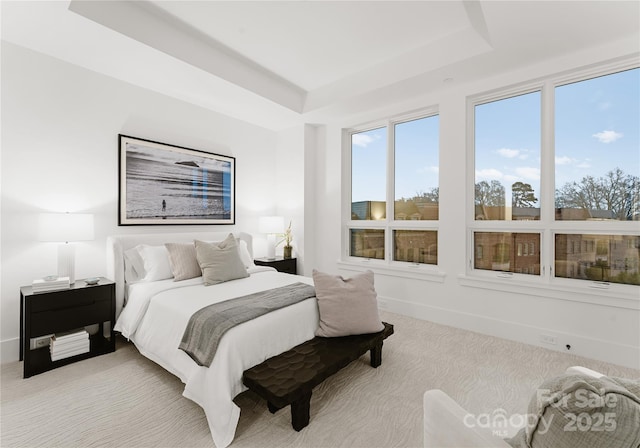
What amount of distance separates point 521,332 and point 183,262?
3459mm

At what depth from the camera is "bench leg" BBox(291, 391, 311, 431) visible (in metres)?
1.75

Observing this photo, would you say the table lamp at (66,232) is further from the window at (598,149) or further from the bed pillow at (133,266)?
the window at (598,149)

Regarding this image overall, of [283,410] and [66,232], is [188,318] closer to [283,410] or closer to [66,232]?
[283,410]

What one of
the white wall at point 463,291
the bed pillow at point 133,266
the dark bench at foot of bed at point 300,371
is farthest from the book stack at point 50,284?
the white wall at point 463,291

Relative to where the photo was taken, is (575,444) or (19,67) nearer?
(575,444)

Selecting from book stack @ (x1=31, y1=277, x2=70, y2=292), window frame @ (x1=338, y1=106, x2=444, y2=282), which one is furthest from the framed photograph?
window frame @ (x1=338, y1=106, x2=444, y2=282)

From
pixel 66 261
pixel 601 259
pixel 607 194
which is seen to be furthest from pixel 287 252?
pixel 607 194

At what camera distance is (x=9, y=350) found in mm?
2564

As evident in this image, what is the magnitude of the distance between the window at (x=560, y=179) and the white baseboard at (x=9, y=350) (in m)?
4.48

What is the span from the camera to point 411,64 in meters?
3.13

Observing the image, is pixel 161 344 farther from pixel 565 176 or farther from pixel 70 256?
pixel 565 176

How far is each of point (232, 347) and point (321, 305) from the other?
32.0 inches

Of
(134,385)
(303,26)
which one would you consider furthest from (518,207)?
(134,385)

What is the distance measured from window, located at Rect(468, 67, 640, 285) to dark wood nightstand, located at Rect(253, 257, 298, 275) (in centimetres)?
247
